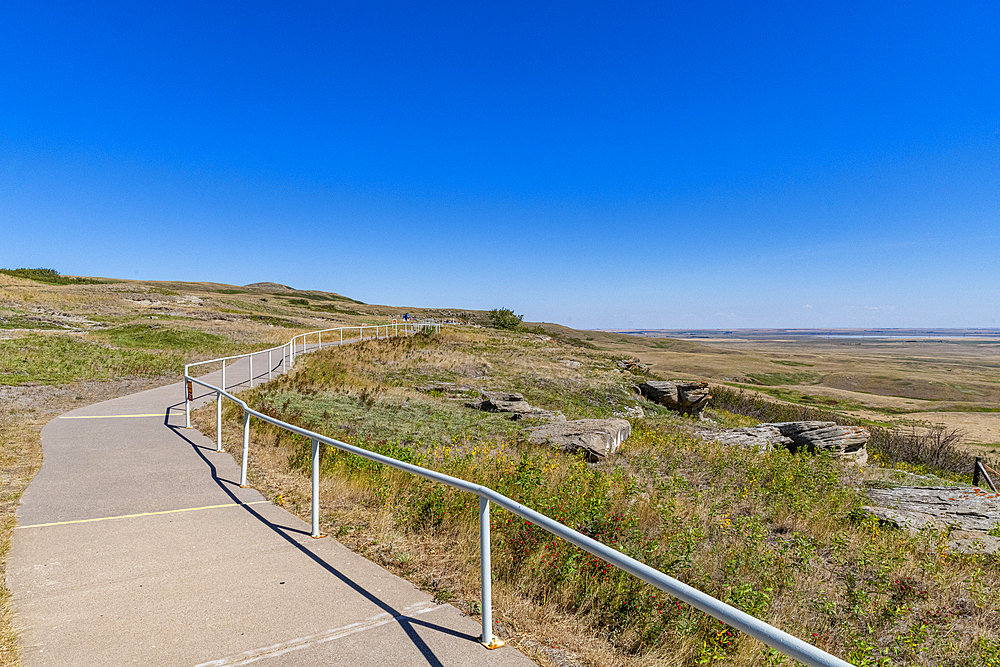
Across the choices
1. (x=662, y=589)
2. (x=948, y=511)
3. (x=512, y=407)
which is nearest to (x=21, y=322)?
(x=512, y=407)

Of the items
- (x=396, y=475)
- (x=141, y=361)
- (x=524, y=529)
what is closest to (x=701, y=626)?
(x=524, y=529)

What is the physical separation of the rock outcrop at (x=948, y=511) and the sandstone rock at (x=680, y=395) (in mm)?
14257

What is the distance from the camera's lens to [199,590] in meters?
4.14

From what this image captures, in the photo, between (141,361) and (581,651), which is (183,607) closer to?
(581,651)

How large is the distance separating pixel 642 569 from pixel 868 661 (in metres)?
2.58

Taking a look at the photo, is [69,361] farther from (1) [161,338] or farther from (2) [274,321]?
(2) [274,321]

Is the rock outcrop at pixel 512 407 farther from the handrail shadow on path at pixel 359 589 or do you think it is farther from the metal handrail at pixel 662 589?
the metal handrail at pixel 662 589

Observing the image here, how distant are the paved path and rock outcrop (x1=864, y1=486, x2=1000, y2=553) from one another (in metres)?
7.65

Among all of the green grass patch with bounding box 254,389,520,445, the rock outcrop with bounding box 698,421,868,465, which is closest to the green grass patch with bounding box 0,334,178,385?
the green grass patch with bounding box 254,389,520,445

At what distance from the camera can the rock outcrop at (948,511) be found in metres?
7.58

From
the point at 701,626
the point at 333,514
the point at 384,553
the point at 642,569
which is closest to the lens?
the point at 642,569

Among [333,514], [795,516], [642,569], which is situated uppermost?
[642,569]

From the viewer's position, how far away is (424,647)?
333 centimetres

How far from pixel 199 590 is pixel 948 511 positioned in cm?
1139
